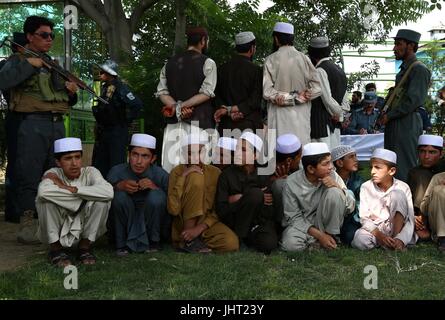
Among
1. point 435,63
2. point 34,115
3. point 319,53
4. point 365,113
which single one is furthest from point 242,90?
point 435,63

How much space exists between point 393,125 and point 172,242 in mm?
2518

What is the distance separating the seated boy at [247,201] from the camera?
4512mm

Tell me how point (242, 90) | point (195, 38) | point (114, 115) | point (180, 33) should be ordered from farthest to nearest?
point (180, 33) < point (114, 115) < point (242, 90) < point (195, 38)

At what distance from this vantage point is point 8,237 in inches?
206

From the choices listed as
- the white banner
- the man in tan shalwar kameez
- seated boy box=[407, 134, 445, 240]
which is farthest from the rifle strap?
the white banner

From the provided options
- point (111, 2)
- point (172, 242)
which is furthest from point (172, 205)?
point (111, 2)

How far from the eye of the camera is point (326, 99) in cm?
540

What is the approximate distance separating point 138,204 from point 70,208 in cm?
61

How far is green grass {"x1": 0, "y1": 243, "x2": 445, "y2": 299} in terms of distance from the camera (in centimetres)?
332

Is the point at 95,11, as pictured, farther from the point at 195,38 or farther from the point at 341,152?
the point at 341,152

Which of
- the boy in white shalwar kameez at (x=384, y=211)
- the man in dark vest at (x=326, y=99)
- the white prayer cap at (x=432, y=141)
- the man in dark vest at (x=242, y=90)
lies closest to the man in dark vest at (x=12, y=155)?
the man in dark vest at (x=242, y=90)

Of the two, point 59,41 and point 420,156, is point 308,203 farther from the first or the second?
point 59,41

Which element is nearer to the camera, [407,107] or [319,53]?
[407,107]

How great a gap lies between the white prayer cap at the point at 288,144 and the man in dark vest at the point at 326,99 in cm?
53
